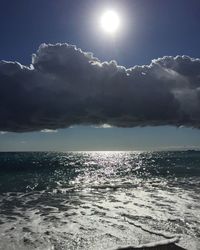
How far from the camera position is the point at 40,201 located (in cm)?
2881

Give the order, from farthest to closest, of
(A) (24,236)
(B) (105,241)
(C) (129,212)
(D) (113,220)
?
(C) (129,212)
(D) (113,220)
(A) (24,236)
(B) (105,241)

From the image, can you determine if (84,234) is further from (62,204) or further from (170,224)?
(62,204)

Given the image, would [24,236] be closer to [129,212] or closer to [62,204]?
[129,212]

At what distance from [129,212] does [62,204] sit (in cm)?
678

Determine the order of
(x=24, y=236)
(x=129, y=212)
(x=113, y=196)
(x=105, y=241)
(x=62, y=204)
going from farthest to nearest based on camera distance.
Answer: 1. (x=113, y=196)
2. (x=62, y=204)
3. (x=129, y=212)
4. (x=24, y=236)
5. (x=105, y=241)

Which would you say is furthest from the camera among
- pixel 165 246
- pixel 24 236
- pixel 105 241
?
pixel 24 236

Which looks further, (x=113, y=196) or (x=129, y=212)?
(x=113, y=196)

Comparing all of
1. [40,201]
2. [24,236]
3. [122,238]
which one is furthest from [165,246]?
[40,201]

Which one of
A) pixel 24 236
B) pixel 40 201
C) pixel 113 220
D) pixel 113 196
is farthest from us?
pixel 113 196

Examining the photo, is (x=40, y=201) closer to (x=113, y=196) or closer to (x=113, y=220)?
(x=113, y=196)

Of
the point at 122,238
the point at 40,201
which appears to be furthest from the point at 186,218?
the point at 40,201

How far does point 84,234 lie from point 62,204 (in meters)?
10.3

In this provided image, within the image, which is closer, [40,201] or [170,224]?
[170,224]

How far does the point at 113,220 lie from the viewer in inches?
800
